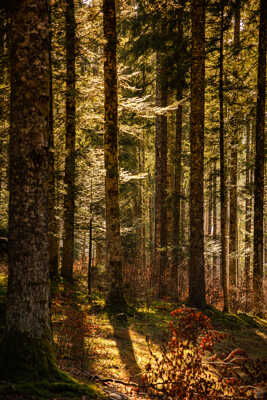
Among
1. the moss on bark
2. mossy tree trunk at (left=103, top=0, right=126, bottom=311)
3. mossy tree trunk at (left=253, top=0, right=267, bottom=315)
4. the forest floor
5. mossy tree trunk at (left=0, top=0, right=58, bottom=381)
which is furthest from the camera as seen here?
mossy tree trunk at (left=253, top=0, right=267, bottom=315)

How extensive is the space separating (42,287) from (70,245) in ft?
25.9

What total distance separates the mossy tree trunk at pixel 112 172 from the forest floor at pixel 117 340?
0.84 m

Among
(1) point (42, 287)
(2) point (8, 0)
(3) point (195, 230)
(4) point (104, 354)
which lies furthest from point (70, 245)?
(2) point (8, 0)

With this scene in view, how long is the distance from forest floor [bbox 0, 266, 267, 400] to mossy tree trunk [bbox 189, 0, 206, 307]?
1098 millimetres

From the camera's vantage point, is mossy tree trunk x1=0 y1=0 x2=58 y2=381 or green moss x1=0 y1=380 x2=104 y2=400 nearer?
green moss x1=0 y1=380 x2=104 y2=400

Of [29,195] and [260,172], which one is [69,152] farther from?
[29,195]

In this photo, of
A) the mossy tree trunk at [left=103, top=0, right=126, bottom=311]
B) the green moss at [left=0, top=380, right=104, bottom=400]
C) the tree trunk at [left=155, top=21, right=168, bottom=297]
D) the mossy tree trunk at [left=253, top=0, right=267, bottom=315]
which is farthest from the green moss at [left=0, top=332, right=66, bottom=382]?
the tree trunk at [left=155, top=21, right=168, bottom=297]

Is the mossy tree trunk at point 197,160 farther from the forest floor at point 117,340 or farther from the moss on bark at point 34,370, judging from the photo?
the moss on bark at point 34,370

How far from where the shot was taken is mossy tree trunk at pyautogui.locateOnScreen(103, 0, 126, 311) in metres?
8.56

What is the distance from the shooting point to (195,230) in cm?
1003

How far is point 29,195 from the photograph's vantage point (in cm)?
349

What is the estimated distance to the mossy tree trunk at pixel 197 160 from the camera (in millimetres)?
9844

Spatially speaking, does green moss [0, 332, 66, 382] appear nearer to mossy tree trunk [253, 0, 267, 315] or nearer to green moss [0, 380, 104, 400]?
green moss [0, 380, 104, 400]

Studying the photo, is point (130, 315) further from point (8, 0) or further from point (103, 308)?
point (8, 0)
